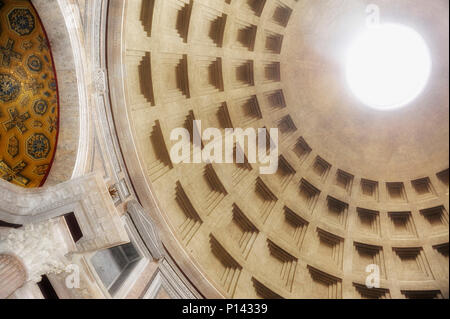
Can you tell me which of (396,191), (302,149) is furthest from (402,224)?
(302,149)

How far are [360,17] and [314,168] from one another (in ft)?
31.0

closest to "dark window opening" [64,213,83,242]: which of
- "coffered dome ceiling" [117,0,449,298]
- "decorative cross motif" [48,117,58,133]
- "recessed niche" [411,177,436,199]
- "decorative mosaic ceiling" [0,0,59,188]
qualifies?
"decorative mosaic ceiling" [0,0,59,188]

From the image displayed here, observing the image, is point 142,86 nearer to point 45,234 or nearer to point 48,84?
point 48,84

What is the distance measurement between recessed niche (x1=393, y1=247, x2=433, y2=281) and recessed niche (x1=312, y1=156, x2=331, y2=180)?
19.6 feet

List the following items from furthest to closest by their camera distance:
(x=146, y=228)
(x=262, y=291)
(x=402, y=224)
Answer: (x=402, y=224)
(x=262, y=291)
(x=146, y=228)

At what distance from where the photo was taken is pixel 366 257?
1884 centimetres

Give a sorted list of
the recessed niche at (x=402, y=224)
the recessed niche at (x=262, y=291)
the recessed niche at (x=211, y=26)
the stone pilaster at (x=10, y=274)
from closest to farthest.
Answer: the stone pilaster at (x=10, y=274)
the recessed niche at (x=211, y=26)
the recessed niche at (x=262, y=291)
the recessed niche at (x=402, y=224)

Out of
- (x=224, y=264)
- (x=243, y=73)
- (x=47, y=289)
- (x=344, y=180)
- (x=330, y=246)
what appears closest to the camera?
(x=47, y=289)

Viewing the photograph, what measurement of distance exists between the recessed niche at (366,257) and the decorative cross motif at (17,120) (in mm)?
17964

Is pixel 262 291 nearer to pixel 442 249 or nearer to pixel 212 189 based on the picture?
pixel 212 189

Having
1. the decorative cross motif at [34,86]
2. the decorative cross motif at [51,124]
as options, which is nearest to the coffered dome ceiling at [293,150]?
the decorative cross motif at [51,124]

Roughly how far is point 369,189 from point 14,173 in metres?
19.2

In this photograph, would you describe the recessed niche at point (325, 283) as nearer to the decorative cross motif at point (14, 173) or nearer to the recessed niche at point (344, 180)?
the recessed niche at point (344, 180)

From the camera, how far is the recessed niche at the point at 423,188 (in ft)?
63.4
